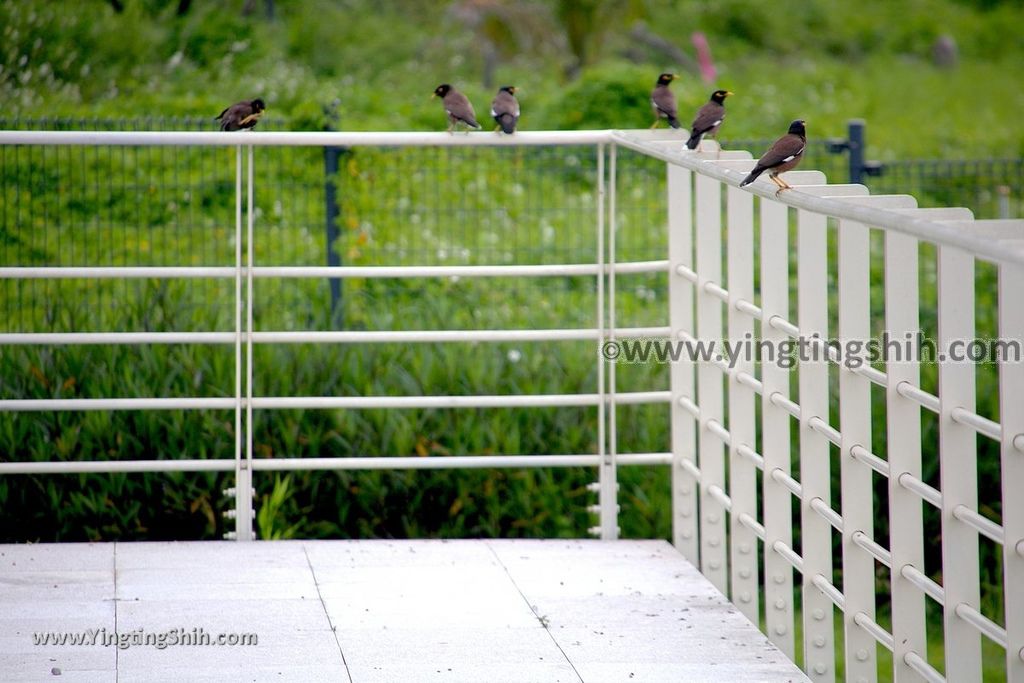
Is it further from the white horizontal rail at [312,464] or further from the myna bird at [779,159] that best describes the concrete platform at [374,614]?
the myna bird at [779,159]

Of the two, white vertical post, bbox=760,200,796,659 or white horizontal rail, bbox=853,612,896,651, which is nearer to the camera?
white horizontal rail, bbox=853,612,896,651

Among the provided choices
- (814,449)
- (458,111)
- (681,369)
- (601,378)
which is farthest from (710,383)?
(458,111)

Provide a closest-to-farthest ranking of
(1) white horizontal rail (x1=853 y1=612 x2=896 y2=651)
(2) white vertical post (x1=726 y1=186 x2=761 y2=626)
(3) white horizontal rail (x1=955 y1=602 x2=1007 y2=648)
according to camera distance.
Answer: (3) white horizontal rail (x1=955 y1=602 x2=1007 y2=648), (1) white horizontal rail (x1=853 y1=612 x2=896 y2=651), (2) white vertical post (x1=726 y1=186 x2=761 y2=626)

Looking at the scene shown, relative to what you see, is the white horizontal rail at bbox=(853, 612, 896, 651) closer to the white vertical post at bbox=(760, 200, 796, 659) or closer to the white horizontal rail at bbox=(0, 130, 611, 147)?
the white vertical post at bbox=(760, 200, 796, 659)

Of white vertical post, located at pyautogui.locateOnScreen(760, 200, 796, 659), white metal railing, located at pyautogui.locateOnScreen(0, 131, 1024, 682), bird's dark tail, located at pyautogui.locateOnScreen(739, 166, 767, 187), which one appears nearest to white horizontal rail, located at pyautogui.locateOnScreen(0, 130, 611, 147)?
white metal railing, located at pyautogui.locateOnScreen(0, 131, 1024, 682)

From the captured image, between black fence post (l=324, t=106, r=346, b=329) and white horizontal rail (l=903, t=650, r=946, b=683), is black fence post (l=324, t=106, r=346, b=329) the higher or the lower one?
the higher one

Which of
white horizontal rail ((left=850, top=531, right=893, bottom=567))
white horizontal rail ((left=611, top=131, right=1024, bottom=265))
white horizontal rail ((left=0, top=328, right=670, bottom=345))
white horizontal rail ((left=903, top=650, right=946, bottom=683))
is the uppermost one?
white horizontal rail ((left=611, top=131, right=1024, bottom=265))

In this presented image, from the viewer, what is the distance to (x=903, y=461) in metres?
3.51

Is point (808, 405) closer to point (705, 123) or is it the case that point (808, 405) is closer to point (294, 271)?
point (705, 123)

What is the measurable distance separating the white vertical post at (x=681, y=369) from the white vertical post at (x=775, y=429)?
0.93m

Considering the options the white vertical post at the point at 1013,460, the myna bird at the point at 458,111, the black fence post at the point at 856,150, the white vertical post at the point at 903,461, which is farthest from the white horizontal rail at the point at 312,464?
the black fence post at the point at 856,150

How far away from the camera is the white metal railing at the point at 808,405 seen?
3148mm

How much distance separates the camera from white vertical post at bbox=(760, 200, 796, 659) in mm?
4293

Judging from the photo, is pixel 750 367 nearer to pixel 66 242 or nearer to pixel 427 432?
pixel 427 432
